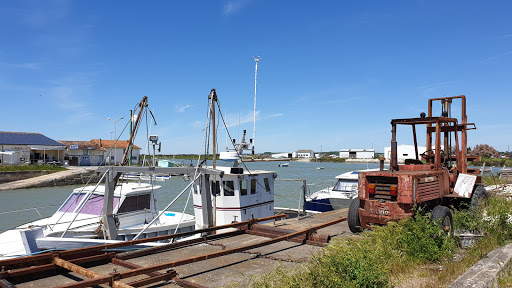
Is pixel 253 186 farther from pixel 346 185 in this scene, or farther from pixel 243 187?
pixel 346 185

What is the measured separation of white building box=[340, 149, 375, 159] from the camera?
14638cm

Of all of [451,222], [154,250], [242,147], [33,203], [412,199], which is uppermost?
[242,147]

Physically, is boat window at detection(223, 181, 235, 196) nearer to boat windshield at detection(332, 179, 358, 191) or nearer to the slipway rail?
the slipway rail

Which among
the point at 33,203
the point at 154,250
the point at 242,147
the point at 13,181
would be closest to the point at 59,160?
the point at 13,181

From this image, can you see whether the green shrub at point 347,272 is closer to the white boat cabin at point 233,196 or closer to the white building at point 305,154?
the white boat cabin at point 233,196

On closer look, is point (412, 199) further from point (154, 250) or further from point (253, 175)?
point (253, 175)

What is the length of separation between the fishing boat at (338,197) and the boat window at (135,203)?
8.21 meters

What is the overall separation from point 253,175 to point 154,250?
828 cm

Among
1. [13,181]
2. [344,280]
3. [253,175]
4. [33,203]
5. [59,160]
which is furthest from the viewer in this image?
[59,160]

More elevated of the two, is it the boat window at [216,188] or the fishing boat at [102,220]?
the boat window at [216,188]

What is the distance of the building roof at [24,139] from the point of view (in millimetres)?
55625

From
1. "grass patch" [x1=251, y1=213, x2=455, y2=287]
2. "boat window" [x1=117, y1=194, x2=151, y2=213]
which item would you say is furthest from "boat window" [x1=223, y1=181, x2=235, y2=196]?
"grass patch" [x1=251, y1=213, x2=455, y2=287]

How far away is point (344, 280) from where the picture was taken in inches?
180

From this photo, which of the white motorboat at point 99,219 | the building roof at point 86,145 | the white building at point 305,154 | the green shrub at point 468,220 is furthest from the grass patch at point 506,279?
the white building at point 305,154
